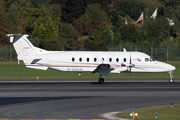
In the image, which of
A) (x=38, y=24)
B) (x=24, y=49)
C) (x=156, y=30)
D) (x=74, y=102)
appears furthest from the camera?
(x=156, y=30)

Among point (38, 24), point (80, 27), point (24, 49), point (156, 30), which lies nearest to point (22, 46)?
point (24, 49)

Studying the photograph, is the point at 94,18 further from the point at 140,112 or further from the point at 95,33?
the point at 140,112

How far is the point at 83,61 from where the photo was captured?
2859 cm

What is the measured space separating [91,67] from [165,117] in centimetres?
1514

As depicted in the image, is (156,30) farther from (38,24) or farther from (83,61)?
(83,61)

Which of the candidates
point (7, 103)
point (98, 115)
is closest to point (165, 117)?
point (98, 115)

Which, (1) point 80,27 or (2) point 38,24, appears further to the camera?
(1) point 80,27

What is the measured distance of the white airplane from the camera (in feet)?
93.3

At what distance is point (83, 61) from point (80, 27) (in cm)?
5330

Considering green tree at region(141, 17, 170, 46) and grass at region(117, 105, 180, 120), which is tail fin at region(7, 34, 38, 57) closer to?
grass at region(117, 105, 180, 120)

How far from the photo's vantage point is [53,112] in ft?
49.4

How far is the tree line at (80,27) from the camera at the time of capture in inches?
2227

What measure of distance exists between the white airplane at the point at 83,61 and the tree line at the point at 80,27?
23728mm

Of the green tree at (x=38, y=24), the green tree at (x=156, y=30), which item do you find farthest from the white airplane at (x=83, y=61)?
the green tree at (x=156, y=30)
